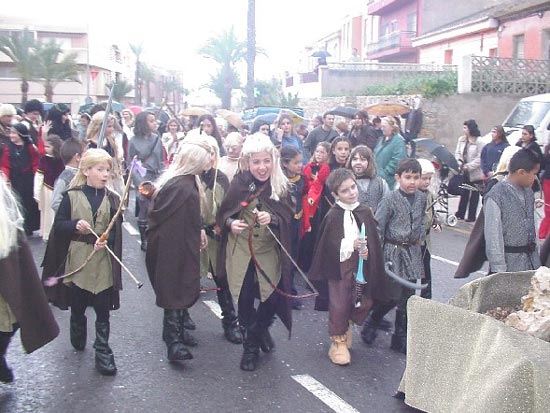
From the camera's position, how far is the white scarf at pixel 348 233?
5.50 meters

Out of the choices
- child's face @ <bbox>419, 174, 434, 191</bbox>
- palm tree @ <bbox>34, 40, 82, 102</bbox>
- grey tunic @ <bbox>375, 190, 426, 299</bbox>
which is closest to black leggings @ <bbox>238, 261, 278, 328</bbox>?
grey tunic @ <bbox>375, 190, 426, 299</bbox>

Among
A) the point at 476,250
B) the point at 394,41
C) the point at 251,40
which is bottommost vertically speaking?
the point at 476,250

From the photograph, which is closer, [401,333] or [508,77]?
[401,333]

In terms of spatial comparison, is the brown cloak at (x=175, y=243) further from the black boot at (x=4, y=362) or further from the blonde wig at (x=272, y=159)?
the black boot at (x=4, y=362)

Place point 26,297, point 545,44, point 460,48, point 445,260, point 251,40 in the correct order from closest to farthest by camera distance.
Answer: point 26,297 → point 445,260 → point 251,40 → point 545,44 → point 460,48

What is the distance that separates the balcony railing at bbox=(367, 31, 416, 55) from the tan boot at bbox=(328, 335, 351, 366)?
123ft

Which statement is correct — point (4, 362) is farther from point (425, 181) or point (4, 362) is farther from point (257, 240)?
point (425, 181)

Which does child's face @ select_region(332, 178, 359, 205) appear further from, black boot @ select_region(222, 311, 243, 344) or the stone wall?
the stone wall

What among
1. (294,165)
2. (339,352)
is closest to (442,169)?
(294,165)

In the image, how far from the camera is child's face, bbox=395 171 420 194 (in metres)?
5.73

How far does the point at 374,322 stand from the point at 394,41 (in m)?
38.5

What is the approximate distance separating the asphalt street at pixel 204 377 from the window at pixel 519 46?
22.2 m

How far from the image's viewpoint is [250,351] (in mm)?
5348

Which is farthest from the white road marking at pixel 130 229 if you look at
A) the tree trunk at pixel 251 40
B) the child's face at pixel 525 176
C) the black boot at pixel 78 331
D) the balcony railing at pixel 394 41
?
the balcony railing at pixel 394 41
